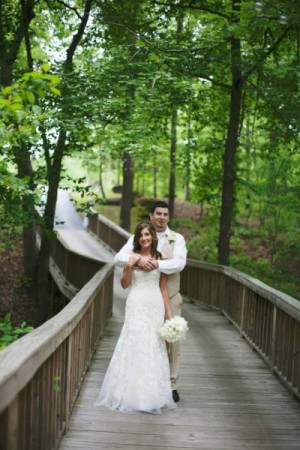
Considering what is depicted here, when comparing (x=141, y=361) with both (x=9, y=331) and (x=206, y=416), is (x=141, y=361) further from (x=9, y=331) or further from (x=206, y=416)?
(x=9, y=331)

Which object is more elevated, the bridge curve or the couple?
the couple

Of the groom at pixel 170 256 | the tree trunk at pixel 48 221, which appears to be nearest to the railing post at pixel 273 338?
the groom at pixel 170 256

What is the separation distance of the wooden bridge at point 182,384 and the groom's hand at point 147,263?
729 millimetres

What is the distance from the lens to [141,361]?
17.3 feet

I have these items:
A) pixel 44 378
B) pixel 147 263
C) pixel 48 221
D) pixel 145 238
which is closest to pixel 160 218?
pixel 145 238

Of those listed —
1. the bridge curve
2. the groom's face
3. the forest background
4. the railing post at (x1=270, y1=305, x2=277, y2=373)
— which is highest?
the forest background

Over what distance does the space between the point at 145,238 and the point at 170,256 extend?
16.1 inches

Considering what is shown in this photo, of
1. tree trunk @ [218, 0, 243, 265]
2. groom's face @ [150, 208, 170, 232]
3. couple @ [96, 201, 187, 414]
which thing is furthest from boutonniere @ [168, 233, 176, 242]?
tree trunk @ [218, 0, 243, 265]

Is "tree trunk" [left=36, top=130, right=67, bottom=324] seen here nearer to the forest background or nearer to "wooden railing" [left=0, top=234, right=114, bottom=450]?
the forest background

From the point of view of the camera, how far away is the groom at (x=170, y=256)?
5.58 metres

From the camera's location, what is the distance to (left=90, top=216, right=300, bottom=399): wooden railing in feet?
19.9

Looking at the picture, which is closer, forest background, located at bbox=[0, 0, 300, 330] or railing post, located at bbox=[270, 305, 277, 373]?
railing post, located at bbox=[270, 305, 277, 373]

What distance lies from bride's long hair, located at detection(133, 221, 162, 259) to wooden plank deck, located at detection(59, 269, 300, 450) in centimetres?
152

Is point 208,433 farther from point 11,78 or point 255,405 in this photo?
point 11,78
